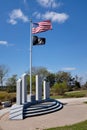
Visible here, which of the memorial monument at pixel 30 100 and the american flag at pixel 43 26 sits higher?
the american flag at pixel 43 26

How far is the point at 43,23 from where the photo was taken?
26.8 metres

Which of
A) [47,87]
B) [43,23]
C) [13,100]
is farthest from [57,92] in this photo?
[43,23]

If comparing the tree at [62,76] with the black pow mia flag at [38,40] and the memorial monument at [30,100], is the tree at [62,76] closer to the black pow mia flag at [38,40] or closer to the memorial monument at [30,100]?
the memorial monument at [30,100]

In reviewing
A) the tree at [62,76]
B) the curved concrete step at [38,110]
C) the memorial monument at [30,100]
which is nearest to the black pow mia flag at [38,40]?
the memorial monument at [30,100]

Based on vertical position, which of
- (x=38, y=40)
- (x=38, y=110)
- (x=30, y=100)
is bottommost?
(x=38, y=110)

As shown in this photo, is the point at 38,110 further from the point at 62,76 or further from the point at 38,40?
the point at 62,76

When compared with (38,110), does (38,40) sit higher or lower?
higher

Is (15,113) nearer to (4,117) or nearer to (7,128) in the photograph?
(4,117)

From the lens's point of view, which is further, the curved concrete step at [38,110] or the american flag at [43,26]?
the american flag at [43,26]

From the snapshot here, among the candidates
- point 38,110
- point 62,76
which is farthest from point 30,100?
point 62,76

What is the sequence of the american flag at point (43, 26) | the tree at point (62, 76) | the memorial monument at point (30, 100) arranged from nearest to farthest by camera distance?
the memorial monument at point (30, 100) → the american flag at point (43, 26) → the tree at point (62, 76)

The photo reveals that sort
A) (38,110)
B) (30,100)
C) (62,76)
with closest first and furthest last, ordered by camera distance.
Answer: (38,110), (30,100), (62,76)

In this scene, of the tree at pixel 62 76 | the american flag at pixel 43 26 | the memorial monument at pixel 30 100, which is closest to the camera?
the memorial monument at pixel 30 100

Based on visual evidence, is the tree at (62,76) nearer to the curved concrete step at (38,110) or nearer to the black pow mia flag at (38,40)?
the black pow mia flag at (38,40)
